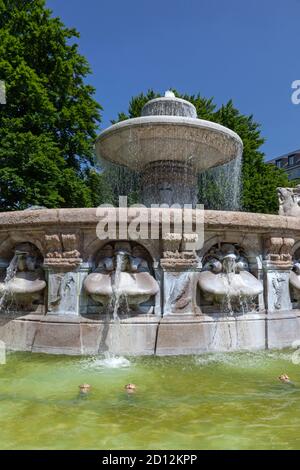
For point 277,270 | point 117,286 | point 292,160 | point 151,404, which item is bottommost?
point 151,404

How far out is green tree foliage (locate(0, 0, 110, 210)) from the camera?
56.8ft

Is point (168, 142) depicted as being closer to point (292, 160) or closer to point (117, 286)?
point (117, 286)

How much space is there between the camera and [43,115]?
1855 centimetres

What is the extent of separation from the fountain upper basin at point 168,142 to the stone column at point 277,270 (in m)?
2.90

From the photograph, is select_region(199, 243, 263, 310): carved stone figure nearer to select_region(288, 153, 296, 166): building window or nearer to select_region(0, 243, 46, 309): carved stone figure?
select_region(0, 243, 46, 309): carved stone figure

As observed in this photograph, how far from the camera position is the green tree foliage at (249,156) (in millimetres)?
22609

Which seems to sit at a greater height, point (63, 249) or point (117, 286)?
point (63, 249)

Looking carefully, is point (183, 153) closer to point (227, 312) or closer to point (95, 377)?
point (227, 312)

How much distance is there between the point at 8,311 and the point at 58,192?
45.1 feet

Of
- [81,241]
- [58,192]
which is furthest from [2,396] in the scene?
[58,192]

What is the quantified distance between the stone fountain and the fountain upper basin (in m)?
2.78

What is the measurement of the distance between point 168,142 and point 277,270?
3.33m

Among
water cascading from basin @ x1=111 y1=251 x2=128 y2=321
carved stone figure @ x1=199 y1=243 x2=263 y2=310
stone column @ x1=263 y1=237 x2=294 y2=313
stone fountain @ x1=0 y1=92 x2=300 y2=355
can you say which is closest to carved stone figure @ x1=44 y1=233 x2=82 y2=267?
stone fountain @ x1=0 y1=92 x2=300 y2=355

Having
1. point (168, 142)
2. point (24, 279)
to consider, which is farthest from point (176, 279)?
point (168, 142)
